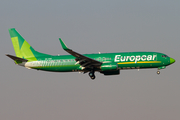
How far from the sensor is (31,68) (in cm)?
5731

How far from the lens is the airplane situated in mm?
53781

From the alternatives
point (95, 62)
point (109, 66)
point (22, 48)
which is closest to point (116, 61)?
point (109, 66)

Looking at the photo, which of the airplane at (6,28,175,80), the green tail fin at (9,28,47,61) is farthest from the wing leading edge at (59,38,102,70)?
the green tail fin at (9,28,47,61)

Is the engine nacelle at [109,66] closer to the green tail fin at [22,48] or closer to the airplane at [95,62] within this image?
the airplane at [95,62]

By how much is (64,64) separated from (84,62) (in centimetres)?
381

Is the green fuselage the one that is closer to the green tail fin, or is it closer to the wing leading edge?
the wing leading edge

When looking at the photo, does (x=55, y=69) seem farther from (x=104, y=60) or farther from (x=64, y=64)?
(x=104, y=60)

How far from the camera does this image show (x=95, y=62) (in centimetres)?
5359

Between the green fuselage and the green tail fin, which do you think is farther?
the green tail fin

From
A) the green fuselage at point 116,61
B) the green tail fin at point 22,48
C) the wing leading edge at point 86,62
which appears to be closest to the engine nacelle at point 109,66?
the wing leading edge at point 86,62

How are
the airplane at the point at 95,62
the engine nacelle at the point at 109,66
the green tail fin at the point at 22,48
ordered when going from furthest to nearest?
the green tail fin at the point at 22,48 < the airplane at the point at 95,62 < the engine nacelle at the point at 109,66

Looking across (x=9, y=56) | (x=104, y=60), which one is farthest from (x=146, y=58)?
(x=9, y=56)

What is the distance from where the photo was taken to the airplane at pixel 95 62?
5378 cm

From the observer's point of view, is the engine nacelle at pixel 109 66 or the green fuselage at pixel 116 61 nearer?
the engine nacelle at pixel 109 66
